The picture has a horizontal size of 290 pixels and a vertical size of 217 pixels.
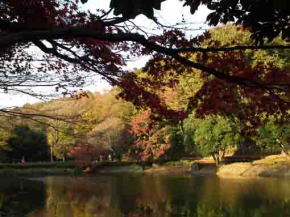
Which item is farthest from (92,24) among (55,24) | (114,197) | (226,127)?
(226,127)

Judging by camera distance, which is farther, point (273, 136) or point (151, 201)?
point (273, 136)

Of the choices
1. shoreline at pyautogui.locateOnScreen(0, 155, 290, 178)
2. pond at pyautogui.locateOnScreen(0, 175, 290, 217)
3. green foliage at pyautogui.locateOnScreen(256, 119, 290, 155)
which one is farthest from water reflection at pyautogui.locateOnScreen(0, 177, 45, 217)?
green foliage at pyautogui.locateOnScreen(256, 119, 290, 155)

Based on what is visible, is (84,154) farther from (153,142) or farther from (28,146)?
(28,146)

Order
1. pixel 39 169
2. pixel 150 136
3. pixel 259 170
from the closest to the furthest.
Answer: pixel 259 170 → pixel 39 169 → pixel 150 136

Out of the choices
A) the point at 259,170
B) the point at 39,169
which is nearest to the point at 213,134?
the point at 259,170

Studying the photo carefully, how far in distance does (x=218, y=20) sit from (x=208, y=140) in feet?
97.1

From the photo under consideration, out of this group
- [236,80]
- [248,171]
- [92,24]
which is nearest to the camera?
[236,80]

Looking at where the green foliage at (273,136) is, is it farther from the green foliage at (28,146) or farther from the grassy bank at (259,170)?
the green foliage at (28,146)

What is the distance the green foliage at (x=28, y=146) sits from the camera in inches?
1603

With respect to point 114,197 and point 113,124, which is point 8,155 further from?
point 114,197

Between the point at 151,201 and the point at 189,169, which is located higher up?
the point at 189,169

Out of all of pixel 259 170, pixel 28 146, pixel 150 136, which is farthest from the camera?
pixel 28 146

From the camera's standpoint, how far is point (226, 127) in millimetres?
32156

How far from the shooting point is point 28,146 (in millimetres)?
42094
